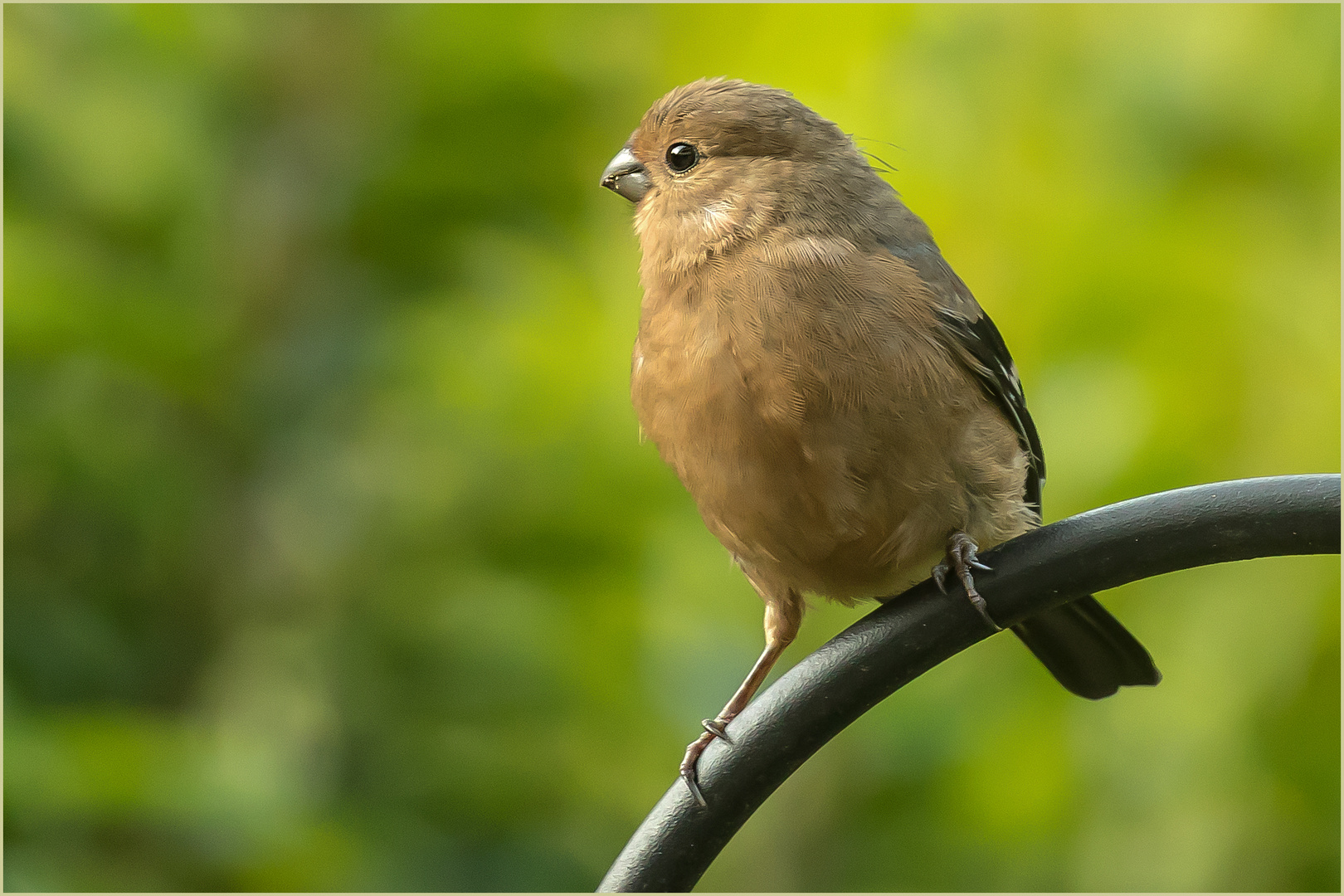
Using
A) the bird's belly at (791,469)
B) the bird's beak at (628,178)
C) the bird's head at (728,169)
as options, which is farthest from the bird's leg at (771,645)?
the bird's beak at (628,178)

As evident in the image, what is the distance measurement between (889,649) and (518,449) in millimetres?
1506

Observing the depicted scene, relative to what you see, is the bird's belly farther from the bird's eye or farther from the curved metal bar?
the bird's eye

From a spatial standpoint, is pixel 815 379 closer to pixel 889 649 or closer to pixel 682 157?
pixel 889 649

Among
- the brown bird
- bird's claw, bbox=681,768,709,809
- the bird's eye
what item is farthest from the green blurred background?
bird's claw, bbox=681,768,709,809

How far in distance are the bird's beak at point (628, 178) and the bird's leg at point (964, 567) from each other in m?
1.03

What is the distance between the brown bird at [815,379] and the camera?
7.54 feet

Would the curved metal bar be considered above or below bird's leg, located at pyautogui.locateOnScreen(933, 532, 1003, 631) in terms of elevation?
below

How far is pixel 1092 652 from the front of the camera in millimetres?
2566

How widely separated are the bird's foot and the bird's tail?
2.10 feet

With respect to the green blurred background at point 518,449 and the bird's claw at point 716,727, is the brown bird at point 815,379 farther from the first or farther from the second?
the green blurred background at point 518,449

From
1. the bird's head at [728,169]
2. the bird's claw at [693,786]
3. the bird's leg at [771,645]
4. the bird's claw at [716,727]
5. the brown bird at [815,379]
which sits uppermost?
the bird's head at [728,169]

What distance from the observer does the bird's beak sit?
286 cm

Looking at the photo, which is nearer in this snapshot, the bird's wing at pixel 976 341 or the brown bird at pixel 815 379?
the brown bird at pixel 815 379

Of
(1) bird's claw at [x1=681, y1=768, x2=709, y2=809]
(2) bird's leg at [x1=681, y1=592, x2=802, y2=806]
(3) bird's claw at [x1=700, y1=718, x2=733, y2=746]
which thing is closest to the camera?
(1) bird's claw at [x1=681, y1=768, x2=709, y2=809]
